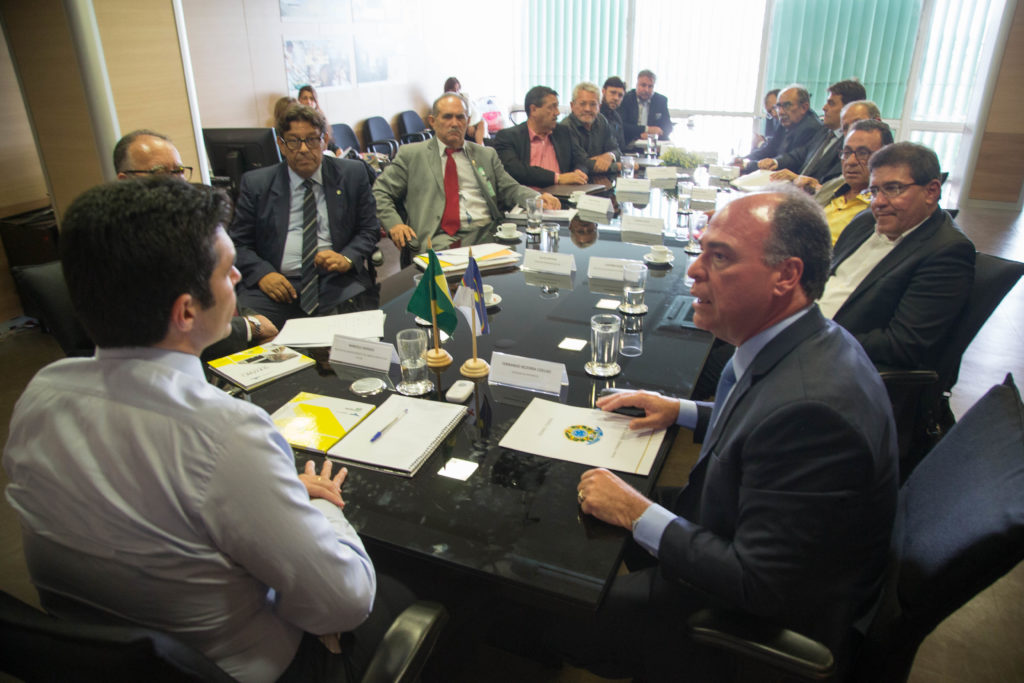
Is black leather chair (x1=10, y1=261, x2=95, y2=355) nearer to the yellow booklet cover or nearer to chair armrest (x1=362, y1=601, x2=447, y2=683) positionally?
the yellow booklet cover

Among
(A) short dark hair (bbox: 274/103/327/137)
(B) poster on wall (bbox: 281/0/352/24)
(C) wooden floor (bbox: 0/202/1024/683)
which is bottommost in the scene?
(C) wooden floor (bbox: 0/202/1024/683)

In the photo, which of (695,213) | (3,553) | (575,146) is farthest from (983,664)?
(575,146)

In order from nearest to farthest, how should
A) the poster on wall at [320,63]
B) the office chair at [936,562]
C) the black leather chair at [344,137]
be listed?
the office chair at [936,562], the poster on wall at [320,63], the black leather chair at [344,137]

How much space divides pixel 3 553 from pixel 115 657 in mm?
2142

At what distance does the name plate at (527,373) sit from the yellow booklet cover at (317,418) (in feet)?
1.17

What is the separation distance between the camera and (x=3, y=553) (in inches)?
88.0

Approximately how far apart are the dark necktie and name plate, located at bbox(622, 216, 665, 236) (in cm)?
160

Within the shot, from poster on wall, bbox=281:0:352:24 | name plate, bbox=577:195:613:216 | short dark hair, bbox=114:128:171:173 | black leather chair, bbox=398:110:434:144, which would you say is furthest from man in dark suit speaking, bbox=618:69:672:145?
short dark hair, bbox=114:128:171:173

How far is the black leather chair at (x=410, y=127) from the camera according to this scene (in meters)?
7.65

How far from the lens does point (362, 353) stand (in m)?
1.84

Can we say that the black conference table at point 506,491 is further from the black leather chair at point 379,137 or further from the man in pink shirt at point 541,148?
the black leather chair at point 379,137

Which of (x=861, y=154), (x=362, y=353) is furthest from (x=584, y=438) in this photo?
(x=861, y=154)

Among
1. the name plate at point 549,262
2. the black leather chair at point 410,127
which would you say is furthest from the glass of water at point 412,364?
the black leather chair at point 410,127

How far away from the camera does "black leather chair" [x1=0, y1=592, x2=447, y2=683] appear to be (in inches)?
26.6
